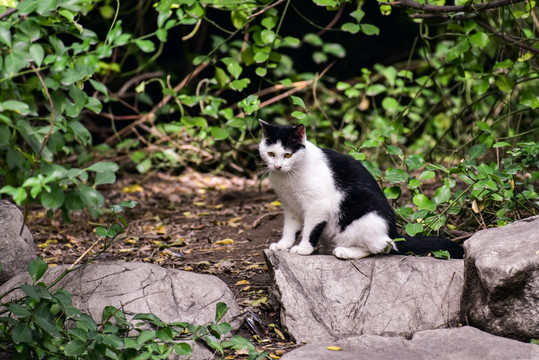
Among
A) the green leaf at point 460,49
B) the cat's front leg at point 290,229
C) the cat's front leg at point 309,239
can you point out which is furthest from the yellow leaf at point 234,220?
the green leaf at point 460,49

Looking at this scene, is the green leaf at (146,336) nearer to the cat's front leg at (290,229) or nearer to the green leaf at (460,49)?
the cat's front leg at (290,229)

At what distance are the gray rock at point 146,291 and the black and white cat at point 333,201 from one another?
64 centimetres

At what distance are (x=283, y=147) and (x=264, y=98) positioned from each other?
4104 mm

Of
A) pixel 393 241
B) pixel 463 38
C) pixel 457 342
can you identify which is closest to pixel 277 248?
pixel 393 241

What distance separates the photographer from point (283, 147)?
3898 mm

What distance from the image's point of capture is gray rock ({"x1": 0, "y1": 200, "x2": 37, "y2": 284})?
12.4 ft

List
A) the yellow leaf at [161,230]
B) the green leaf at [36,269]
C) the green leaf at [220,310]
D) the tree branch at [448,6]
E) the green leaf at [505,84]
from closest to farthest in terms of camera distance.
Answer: the green leaf at [36,269]
the green leaf at [220,310]
the tree branch at [448,6]
the green leaf at [505,84]
the yellow leaf at [161,230]

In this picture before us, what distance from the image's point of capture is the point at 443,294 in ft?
11.7

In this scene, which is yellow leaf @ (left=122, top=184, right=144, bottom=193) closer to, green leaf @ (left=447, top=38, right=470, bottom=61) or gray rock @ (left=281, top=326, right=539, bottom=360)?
green leaf @ (left=447, top=38, right=470, bottom=61)

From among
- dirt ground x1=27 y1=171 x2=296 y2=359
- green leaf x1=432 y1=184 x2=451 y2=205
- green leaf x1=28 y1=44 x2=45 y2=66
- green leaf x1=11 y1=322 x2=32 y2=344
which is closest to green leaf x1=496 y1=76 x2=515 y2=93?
green leaf x1=432 y1=184 x2=451 y2=205

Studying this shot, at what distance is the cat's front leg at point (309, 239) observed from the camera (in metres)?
3.89

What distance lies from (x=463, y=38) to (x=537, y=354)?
2.44 m

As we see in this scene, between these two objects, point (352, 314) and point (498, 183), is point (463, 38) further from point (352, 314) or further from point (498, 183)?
point (352, 314)

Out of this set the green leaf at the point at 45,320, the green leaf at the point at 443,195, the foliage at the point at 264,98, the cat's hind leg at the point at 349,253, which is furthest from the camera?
the green leaf at the point at 443,195
